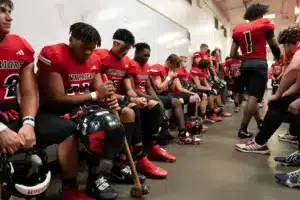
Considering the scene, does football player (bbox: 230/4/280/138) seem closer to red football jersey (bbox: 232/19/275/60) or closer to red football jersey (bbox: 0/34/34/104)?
red football jersey (bbox: 232/19/275/60)

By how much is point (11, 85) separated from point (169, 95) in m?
2.26

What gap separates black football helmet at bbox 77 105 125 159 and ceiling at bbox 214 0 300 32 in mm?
9985

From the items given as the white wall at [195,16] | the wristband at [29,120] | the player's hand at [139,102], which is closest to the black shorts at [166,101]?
the player's hand at [139,102]

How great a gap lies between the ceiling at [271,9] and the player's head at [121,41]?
29.3ft

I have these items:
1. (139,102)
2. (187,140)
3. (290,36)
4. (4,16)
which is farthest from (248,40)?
(4,16)

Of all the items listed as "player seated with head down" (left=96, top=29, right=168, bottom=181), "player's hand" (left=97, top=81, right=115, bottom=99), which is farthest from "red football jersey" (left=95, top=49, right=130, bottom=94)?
"player's hand" (left=97, top=81, right=115, bottom=99)

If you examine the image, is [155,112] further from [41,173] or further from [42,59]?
[41,173]

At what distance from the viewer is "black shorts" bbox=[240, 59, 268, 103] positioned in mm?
3311

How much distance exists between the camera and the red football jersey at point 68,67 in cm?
176

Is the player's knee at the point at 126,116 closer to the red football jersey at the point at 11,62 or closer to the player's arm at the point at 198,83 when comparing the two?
the red football jersey at the point at 11,62

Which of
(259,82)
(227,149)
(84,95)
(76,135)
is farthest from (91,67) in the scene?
(259,82)

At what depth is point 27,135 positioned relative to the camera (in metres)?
1.35

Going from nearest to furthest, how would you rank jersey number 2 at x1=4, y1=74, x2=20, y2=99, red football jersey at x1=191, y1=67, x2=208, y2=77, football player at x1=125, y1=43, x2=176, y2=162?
jersey number 2 at x1=4, y1=74, x2=20, y2=99, football player at x1=125, y1=43, x2=176, y2=162, red football jersey at x1=191, y1=67, x2=208, y2=77

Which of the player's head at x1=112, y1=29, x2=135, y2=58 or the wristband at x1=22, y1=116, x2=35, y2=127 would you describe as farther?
the player's head at x1=112, y1=29, x2=135, y2=58
